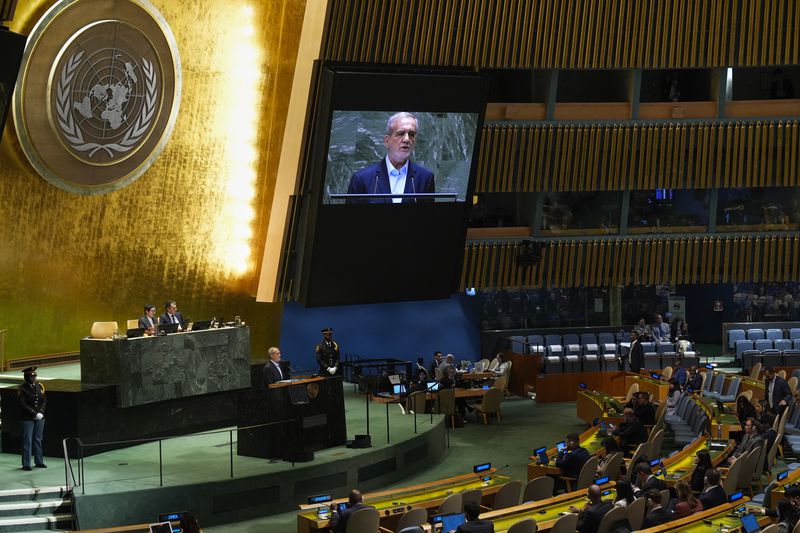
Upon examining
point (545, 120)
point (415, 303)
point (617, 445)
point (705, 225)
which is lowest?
point (617, 445)

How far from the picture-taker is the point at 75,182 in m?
16.7

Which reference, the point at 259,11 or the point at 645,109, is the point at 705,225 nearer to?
the point at 645,109

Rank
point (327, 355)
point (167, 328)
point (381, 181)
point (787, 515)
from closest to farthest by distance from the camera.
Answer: point (787, 515) → point (167, 328) → point (327, 355) → point (381, 181)

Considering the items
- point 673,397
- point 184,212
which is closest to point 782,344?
point 673,397

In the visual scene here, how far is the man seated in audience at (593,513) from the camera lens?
10828 millimetres

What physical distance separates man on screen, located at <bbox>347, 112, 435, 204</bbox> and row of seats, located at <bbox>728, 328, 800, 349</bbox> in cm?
910

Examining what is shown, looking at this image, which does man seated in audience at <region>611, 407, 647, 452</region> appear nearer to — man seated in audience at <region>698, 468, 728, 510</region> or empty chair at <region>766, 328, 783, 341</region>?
man seated in audience at <region>698, 468, 728, 510</region>

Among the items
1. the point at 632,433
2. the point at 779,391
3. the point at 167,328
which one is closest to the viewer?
the point at 167,328

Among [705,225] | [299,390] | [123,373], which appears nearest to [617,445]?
[299,390]

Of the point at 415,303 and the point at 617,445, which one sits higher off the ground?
the point at 415,303

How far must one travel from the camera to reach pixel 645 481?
12.1m

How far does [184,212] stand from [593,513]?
9722mm

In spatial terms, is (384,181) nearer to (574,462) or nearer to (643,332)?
(574,462)

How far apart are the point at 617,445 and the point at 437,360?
8.04m
